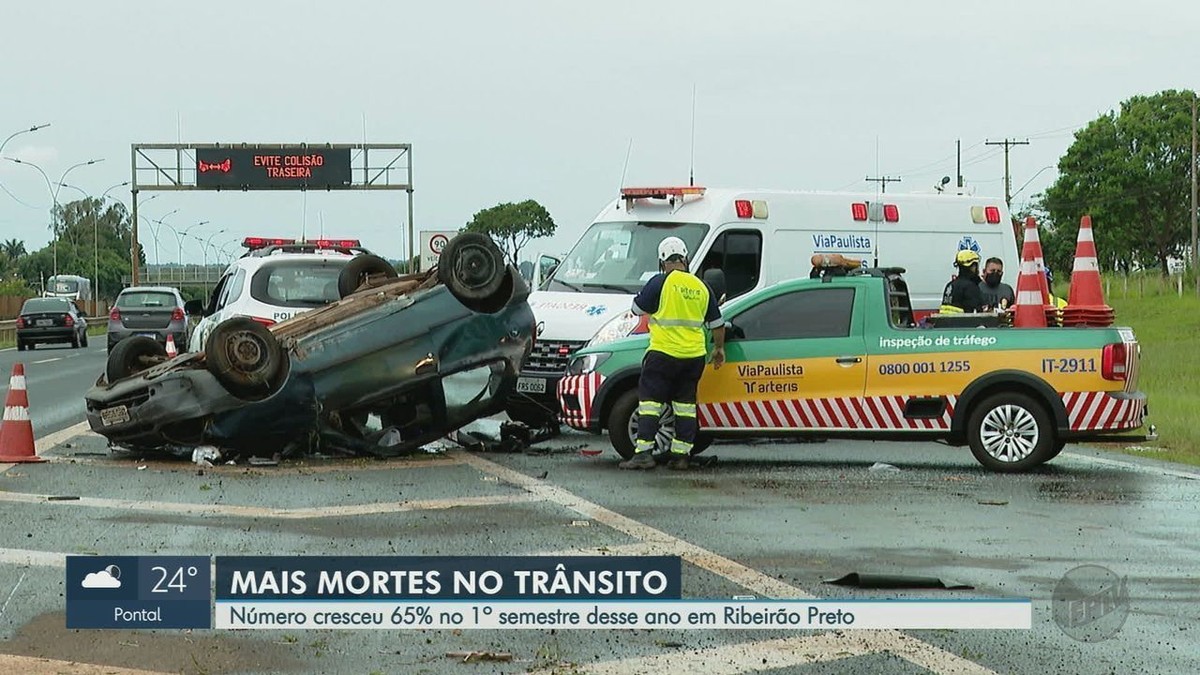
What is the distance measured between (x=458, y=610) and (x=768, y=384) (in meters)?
8.25

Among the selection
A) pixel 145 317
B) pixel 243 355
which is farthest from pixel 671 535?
pixel 145 317

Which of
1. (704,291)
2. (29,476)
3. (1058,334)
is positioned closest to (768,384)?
(704,291)

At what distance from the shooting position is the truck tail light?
13.1 metres

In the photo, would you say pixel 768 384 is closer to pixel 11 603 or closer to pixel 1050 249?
pixel 11 603

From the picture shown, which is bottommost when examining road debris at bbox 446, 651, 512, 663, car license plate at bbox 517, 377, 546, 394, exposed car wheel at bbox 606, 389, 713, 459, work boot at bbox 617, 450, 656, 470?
work boot at bbox 617, 450, 656, 470

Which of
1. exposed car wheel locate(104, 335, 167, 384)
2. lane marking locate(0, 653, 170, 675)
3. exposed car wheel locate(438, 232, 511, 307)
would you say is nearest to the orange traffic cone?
exposed car wheel locate(104, 335, 167, 384)

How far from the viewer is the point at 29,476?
41.3 ft

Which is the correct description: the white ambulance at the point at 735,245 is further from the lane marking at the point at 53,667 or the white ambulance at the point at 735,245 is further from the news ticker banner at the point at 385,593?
the news ticker banner at the point at 385,593

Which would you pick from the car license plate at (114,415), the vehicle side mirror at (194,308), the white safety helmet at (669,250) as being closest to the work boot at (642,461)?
the white safety helmet at (669,250)

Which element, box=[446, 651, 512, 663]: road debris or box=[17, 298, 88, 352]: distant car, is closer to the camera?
box=[446, 651, 512, 663]: road debris

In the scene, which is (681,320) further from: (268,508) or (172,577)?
(172,577)

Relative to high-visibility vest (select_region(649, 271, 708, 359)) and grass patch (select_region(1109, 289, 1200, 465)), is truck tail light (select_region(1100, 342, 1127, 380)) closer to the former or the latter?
grass patch (select_region(1109, 289, 1200, 465))

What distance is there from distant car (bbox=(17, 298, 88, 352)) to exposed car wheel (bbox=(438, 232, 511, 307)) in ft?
116

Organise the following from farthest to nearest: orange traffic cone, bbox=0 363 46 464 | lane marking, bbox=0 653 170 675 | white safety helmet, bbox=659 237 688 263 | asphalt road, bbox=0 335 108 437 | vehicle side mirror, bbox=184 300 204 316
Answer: asphalt road, bbox=0 335 108 437 → vehicle side mirror, bbox=184 300 204 316 → orange traffic cone, bbox=0 363 46 464 → white safety helmet, bbox=659 237 688 263 → lane marking, bbox=0 653 170 675
